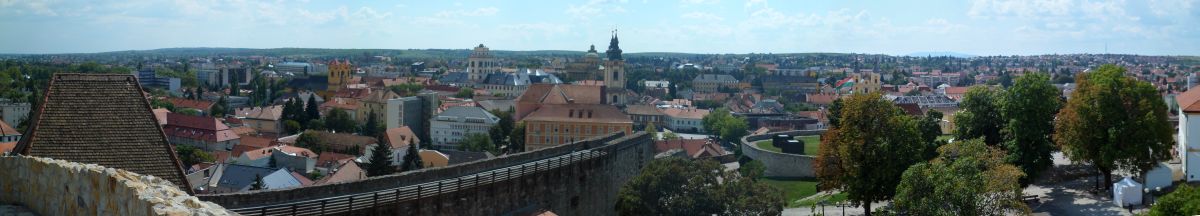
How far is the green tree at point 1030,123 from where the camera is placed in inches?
969

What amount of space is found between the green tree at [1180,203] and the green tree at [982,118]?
35.0 feet

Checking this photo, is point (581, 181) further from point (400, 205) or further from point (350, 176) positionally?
point (350, 176)

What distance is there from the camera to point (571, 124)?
52.2 meters

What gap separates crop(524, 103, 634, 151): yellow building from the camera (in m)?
52.0

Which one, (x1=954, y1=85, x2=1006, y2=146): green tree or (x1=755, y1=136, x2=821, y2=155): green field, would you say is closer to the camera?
(x1=954, y1=85, x2=1006, y2=146): green tree

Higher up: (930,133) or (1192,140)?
(1192,140)

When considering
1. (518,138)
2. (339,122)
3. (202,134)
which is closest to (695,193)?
(518,138)

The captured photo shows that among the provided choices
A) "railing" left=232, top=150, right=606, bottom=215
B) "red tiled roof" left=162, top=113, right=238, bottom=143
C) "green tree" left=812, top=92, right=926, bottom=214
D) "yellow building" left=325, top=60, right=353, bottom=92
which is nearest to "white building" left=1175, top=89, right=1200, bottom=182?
"green tree" left=812, top=92, right=926, bottom=214

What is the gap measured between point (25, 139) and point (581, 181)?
12.8 metres

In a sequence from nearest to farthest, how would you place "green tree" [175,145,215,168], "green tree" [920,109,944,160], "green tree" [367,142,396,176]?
"green tree" [920,109,944,160] → "green tree" [367,142,396,176] → "green tree" [175,145,215,168]

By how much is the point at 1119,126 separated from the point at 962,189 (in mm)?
7243

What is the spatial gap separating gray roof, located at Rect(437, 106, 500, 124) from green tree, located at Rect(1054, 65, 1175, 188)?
48.0 meters

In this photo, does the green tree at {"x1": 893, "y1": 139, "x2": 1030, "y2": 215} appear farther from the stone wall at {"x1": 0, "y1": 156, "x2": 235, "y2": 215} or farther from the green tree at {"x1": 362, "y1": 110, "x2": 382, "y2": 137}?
the green tree at {"x1": 362, "y1": 110, "x2": 382, "y2": 137}

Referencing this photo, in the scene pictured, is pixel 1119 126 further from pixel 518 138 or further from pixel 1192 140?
pixel 518 138
